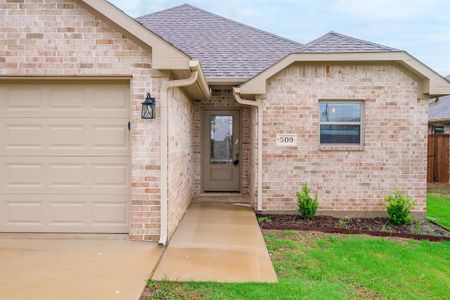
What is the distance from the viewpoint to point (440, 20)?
1292 inches

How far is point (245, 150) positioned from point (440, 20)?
31.5 m

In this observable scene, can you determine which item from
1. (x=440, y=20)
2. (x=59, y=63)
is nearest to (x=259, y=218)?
(x=59, y=63)

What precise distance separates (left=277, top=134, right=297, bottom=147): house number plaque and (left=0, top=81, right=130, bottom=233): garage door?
378cm

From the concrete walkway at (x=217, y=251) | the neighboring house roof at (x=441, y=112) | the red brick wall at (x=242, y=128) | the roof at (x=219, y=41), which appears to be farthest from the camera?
the neighboring house roof at (x=441, y=112)

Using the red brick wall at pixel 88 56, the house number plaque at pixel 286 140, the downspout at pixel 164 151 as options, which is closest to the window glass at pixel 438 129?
the house number plaque at pixel 286 140

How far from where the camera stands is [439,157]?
15305 millimetres

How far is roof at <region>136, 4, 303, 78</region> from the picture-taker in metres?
9.70

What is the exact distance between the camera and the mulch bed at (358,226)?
6.85 meters

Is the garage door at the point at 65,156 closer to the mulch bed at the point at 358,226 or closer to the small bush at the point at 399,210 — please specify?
the mulch bed at the point at 358,226

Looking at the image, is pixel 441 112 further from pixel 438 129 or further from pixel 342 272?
pixel 342 272

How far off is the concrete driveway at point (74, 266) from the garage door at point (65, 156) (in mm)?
348

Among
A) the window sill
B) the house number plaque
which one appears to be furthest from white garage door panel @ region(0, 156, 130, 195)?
the window sill

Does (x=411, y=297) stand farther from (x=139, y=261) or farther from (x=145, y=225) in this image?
(x=145, y=225)

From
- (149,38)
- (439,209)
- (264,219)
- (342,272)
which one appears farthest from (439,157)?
(149,38)
